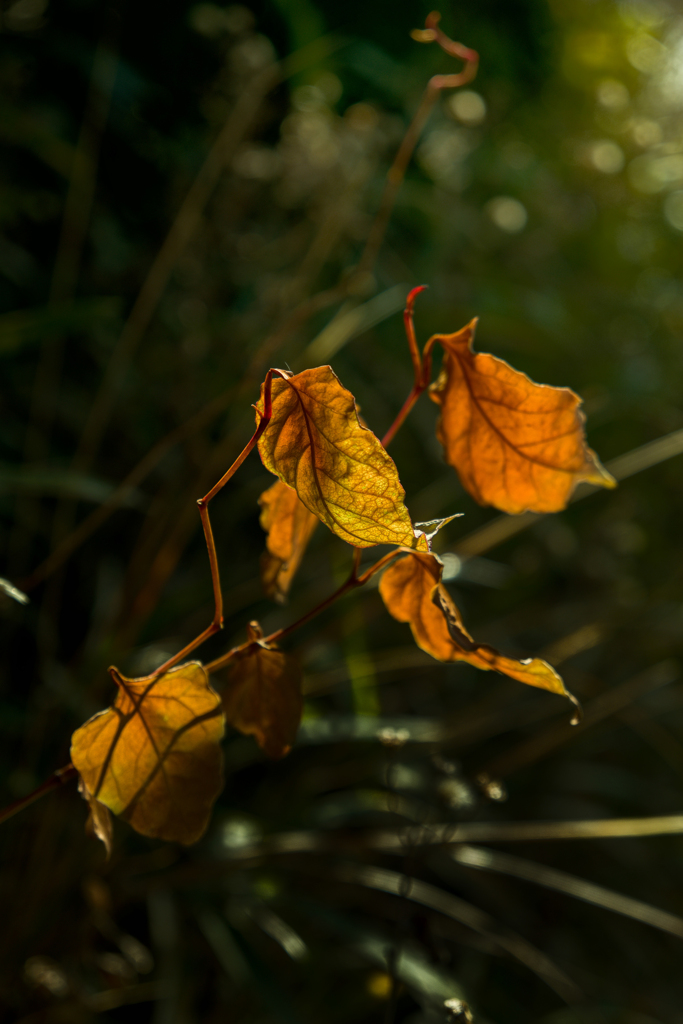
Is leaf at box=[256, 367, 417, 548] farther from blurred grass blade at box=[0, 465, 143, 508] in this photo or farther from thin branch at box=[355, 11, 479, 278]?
blurred grass blade at box=[0, 465, 143, 508]

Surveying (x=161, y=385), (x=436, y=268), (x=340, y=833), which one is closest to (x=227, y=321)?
(x=161, y=385)

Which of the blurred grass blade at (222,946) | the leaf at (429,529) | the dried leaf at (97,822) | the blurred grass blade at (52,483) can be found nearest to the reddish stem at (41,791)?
the dried leaf at (97,822)

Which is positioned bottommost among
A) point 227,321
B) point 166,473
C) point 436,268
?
point 166,473

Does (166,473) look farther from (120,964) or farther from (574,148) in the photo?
(574,148)

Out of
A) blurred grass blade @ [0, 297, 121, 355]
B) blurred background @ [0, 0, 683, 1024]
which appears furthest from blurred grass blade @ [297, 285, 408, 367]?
blurred grass blade @ [0, 297, 121, 355]

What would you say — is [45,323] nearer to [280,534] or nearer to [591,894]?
[280,534]

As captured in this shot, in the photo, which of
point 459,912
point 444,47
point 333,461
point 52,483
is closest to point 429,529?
point 333,461
